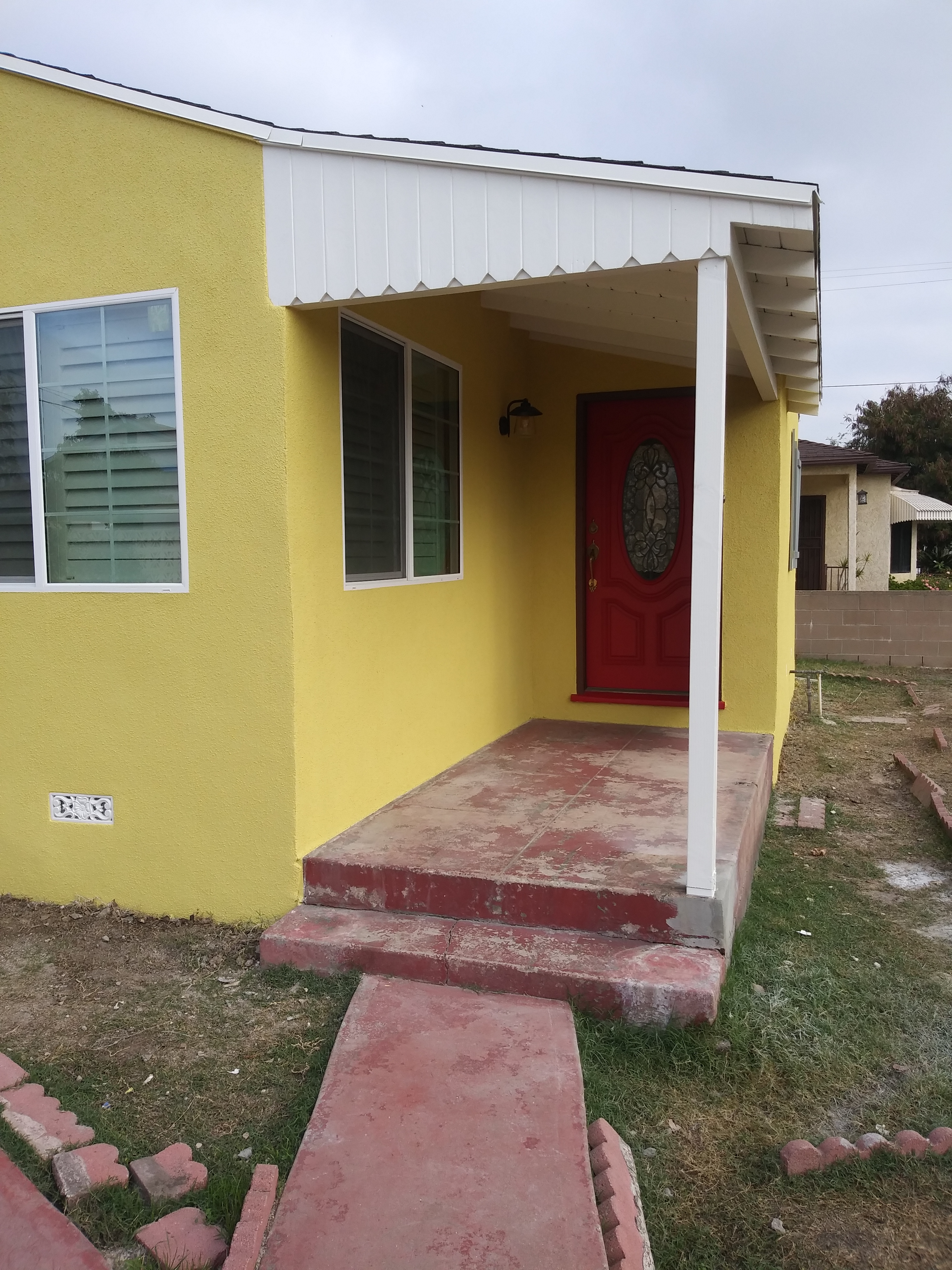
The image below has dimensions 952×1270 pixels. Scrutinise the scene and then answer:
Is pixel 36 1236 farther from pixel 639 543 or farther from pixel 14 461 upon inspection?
pixel 639 543

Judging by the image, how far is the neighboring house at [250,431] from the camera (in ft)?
11.0

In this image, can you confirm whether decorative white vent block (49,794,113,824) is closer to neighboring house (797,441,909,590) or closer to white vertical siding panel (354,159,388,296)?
white vertical siding panel (354,159,388,296)

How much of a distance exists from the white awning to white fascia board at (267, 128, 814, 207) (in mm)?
19648

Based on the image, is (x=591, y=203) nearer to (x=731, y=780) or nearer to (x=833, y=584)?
(x=731, y=780)

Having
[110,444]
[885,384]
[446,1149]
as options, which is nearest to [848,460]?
[110,444]

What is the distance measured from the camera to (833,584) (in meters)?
18.1

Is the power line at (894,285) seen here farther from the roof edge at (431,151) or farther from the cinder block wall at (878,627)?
the roof edge at (431,151)

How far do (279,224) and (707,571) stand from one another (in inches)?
87.4

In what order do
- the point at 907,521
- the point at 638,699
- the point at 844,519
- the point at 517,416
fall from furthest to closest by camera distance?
the point at 907,521 < the point at 844,519 < the point at 638,699 < the point at 517,416

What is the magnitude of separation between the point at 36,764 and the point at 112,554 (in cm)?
106

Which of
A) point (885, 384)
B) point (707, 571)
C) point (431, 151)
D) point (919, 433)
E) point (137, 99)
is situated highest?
point (885, 384)

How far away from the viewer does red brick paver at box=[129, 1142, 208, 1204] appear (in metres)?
2.33

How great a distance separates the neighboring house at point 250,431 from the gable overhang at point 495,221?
1 cm

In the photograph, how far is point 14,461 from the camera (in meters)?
4.30
